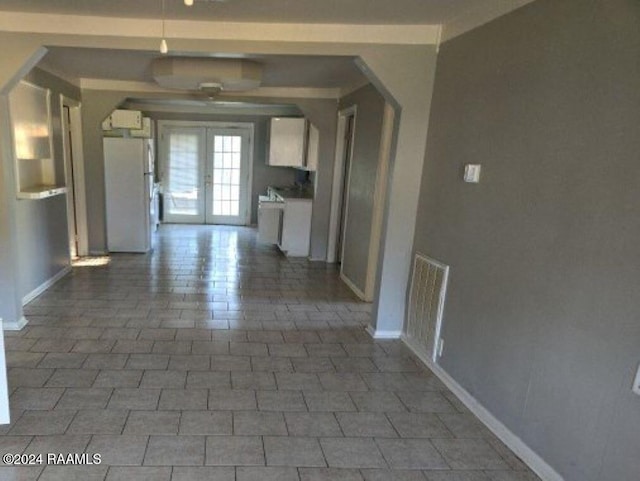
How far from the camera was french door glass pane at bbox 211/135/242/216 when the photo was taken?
830 centimetres

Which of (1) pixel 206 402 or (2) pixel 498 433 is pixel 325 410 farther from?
(2) pixel 498 433

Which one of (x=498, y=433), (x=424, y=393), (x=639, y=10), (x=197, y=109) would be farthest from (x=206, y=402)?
(x=197, y=109)

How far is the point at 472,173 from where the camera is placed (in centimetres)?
256

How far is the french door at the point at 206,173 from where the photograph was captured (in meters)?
8.20

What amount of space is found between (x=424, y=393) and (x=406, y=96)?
2.09 m

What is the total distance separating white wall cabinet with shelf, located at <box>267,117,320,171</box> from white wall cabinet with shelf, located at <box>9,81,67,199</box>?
2.94m

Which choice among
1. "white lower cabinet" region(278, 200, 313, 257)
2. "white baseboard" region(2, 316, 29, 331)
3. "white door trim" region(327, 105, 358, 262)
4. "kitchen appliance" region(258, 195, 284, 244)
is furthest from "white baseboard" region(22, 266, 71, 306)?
"white door trim" region(327, 105, 358, 262)

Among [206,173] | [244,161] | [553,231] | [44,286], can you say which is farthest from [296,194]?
[553,231]

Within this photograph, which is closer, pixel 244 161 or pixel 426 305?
pixel 426 305

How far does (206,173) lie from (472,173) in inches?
263

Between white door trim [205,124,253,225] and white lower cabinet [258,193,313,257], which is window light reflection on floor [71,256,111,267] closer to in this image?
white lower cabinet [258,193,313,257]

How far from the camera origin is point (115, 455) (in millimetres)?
1991

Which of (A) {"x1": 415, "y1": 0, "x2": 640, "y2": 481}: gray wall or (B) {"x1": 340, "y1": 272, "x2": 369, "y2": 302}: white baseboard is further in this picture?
(B) {"x1": 340, "y1": 272, "x2": 369, "y2": 302}: white baseboard

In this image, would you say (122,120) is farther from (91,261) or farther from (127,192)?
(91,261)
